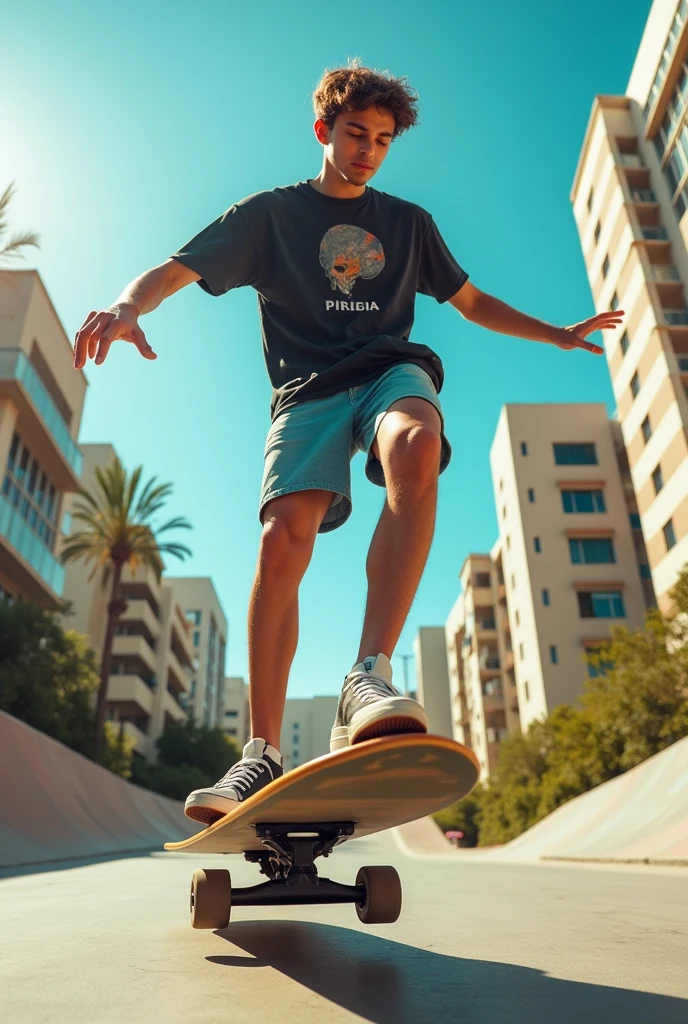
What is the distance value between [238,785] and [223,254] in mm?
1660

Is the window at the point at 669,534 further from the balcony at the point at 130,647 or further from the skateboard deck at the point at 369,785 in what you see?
the balcony at the point at 130,647

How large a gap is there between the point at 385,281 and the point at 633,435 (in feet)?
103

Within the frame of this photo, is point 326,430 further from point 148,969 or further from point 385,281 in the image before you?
point 148,969

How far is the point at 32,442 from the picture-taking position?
25.5 m

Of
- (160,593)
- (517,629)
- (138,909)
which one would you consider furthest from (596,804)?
(160,593)

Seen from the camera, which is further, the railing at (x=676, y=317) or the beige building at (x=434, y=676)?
the beige building at (x=434, y=676)

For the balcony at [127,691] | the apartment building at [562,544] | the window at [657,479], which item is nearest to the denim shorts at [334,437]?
the window at [657,479]

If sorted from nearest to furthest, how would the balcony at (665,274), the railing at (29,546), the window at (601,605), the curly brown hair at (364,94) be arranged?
the curly brown hair at (364,94) → the railing at (29,546) → the balcony at (665,274) → the window at (601,605)

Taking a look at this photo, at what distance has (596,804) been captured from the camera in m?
12.7

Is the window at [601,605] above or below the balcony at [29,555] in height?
above

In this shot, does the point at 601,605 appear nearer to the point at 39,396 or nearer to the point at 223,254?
the point at 39,396

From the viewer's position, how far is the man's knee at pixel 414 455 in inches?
79.6

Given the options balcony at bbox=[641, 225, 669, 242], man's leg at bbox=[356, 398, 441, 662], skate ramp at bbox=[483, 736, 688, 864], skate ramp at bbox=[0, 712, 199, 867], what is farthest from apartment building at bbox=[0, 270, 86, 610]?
balcony at bbox=[641, 225, 669, 242]

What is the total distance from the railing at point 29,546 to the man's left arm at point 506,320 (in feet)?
69.3
